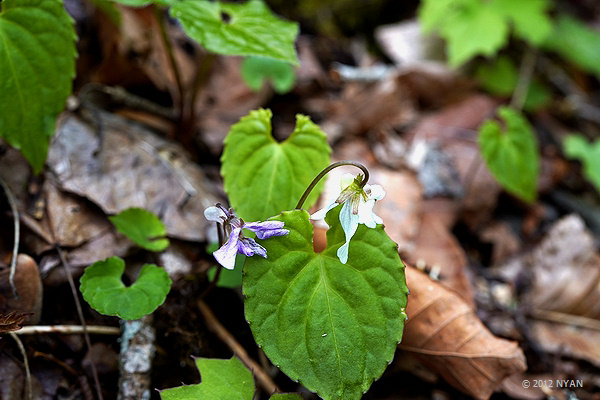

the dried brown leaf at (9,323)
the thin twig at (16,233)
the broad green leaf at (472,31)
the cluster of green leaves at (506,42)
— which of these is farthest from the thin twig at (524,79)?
the dried brown leaf at (9,323)

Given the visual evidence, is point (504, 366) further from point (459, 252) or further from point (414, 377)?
point (459, 252)

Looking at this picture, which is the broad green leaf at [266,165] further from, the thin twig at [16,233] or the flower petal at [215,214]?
the thin twig at [16,233]

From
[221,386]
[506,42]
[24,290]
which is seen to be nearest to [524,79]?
[506,42]

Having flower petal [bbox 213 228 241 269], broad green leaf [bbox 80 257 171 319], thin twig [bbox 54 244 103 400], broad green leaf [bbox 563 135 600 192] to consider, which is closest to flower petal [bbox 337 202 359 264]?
flower petal [bbox 213 228 241 269]

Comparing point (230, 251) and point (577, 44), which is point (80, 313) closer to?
point (230, 251)

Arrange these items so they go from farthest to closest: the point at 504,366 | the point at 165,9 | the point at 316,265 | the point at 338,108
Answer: the point at 338,108, the point at 165,9, the point at 504,366, the point at 316,265

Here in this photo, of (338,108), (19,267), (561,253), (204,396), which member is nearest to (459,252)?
(561,253)
